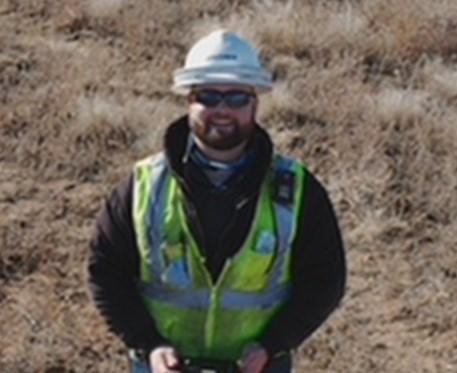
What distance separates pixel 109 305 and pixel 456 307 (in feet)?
10.2

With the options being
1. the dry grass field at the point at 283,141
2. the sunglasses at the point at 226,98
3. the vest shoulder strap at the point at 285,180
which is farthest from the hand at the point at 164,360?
the dry grass field at the point at 283,141

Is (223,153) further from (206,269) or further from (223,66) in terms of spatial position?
(206,269)

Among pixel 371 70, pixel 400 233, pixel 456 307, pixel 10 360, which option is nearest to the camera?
pixel 10 360

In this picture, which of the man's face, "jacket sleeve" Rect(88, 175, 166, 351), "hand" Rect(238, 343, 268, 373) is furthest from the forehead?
"hand" Rect(238, 343, 268, 373)

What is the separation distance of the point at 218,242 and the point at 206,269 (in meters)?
0.09

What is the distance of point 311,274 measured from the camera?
12.3 feet

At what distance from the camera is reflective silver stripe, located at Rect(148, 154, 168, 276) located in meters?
3.69

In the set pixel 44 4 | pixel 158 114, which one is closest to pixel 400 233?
pixel 158 114

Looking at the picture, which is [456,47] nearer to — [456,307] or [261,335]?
[456,307]

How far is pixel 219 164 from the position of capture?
144 inches

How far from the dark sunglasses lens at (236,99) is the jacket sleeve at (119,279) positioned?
0.41 m

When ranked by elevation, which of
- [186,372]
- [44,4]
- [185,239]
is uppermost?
[185,239]

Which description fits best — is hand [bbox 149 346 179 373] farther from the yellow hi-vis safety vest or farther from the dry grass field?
the dry grass field

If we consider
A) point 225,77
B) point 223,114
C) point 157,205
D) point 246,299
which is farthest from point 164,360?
point 225,77
